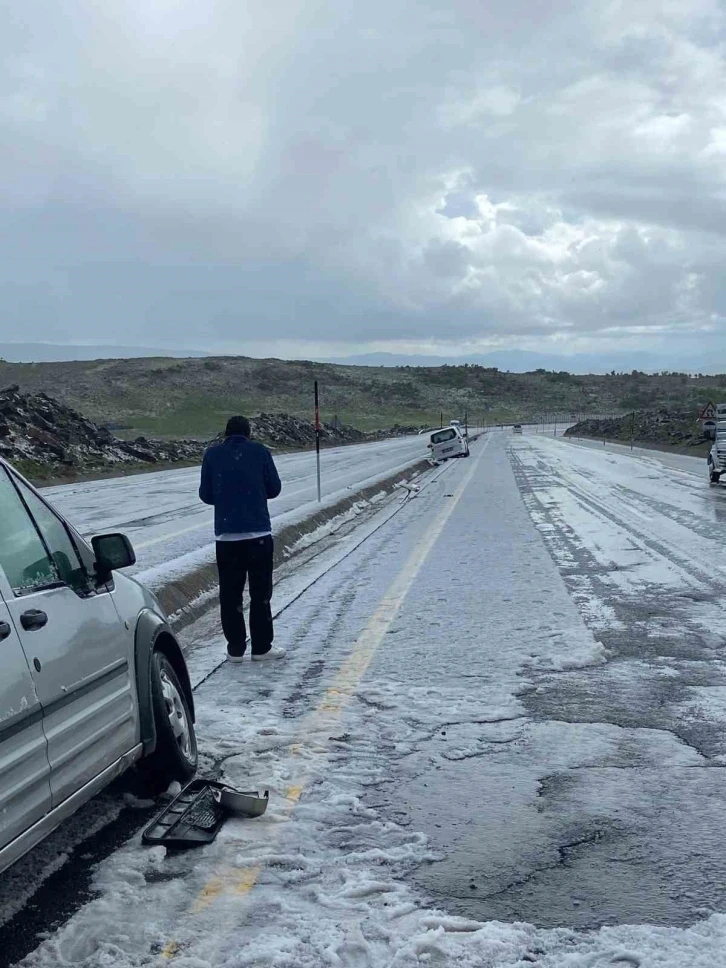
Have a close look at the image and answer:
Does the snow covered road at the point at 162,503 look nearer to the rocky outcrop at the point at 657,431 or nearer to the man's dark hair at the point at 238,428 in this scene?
the man's dark hair at the point at 238,428

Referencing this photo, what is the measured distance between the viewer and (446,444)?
145 feet

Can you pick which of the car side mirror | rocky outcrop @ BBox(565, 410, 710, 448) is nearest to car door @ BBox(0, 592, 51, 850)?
the car side mirror

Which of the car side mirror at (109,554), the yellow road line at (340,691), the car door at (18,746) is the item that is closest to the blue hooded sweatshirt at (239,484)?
the yellow road line at (340,691)

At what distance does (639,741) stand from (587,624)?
3015 mm

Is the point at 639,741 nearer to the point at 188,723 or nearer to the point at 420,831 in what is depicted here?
the point at 420,831

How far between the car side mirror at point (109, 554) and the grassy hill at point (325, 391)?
241 feet

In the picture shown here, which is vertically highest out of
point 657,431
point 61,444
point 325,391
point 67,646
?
point 325,391

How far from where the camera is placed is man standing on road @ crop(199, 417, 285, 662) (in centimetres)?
768

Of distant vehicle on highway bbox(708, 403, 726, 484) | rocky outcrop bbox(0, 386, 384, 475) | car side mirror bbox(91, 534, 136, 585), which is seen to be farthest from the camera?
rocky outcrop bbox(0, 386, 384, 475)

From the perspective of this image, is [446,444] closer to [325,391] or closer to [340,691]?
[340,691]

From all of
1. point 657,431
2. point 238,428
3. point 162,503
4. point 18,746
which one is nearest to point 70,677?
point 18,746

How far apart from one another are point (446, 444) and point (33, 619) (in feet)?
134

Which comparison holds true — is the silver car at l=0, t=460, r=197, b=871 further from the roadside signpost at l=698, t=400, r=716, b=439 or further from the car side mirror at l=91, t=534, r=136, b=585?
the roadside signpost at l=698, t=400, r=716, b=439

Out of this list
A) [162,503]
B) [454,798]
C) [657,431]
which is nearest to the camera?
[454,798]
